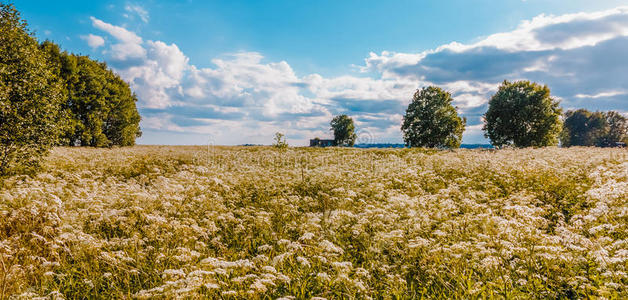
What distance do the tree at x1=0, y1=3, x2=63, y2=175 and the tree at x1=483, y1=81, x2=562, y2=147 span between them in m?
52.5

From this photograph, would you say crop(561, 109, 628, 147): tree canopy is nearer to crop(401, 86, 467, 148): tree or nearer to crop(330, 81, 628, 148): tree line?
crop(330, 81, 628, 148): tree line

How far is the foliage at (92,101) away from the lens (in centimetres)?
3628

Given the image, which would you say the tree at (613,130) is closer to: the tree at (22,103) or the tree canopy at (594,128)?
the tree canopy at (594,128)

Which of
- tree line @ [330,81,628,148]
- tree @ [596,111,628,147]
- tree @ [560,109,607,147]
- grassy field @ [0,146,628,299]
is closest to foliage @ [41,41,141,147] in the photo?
grassy field @ [0,146,628,299]

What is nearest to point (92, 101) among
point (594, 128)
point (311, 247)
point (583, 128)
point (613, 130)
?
point (311, 247)

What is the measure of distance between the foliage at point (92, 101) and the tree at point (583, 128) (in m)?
108

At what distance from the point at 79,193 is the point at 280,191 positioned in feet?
21.2

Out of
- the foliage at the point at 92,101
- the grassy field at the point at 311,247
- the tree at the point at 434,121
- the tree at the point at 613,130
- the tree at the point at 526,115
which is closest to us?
the grassy field at the point at 311,247

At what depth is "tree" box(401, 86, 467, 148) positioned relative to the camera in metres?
47.3

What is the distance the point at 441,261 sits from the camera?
5477 millimetres

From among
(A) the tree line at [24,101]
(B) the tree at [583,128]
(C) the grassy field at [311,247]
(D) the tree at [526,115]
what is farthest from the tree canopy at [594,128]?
(A) the tree line at [24,101]

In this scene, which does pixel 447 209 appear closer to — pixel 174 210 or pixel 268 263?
pixel 268 263

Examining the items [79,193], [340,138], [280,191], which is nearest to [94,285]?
[79,193]

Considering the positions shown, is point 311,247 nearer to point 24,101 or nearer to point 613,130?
point 24,101
